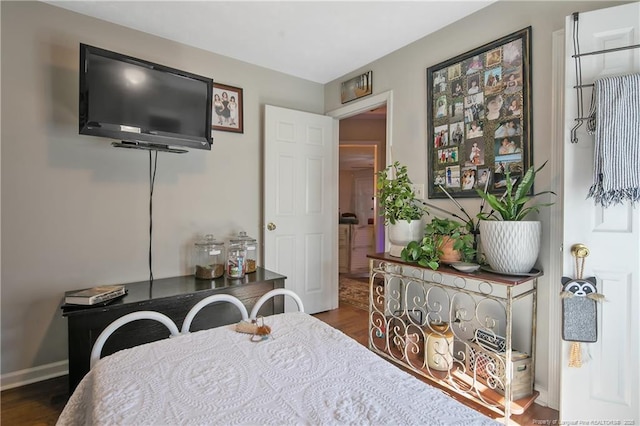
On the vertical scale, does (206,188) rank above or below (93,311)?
above

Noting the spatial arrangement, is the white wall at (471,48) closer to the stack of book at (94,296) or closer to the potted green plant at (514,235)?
the potted green plant at (514,235)

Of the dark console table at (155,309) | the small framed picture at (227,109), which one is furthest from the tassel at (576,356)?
the small framed picture at (227,109)

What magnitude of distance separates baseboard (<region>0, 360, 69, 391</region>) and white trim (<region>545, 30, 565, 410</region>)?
10.3 ft

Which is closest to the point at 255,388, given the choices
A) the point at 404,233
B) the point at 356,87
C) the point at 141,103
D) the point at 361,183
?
the point at 404,233

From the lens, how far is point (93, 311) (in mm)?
1793

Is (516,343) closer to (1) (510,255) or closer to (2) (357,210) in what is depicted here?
(1) (510,255)

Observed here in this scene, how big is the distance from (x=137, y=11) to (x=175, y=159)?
3.40 feet

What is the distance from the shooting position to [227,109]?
2818 millimetres

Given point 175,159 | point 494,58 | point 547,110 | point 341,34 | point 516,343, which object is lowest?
point 516,343

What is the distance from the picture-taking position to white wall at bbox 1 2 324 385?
1.99m

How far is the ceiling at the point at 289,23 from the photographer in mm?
2066

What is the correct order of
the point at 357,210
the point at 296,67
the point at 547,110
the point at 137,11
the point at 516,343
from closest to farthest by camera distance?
the point at 547,110, the point at 516,343, the point at 137,11, the point at 296,67, the point at 357,210

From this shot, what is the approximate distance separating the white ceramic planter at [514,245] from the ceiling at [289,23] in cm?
148

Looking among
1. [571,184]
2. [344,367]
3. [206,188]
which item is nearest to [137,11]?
[206,188]
